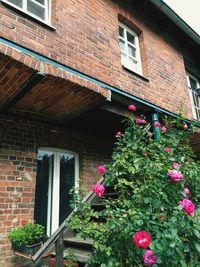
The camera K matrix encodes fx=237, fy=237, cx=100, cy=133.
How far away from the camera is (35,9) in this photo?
14.9 feet

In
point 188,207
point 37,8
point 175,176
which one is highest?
point 37,8

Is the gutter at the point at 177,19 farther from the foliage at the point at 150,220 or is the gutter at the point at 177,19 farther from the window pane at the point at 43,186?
the foliage at the point at 150,220

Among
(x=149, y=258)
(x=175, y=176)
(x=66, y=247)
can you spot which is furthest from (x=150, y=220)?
(x=66, y=247)

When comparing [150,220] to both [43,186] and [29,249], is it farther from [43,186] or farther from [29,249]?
[43,186]

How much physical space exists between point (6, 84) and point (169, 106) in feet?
15.6

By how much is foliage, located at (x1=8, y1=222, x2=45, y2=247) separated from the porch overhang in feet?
5.98

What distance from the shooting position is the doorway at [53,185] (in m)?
4.09

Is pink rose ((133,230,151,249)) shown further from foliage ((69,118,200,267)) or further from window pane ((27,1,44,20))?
window pane ((27,1,44,20))

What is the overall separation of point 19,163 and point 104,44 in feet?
10.5

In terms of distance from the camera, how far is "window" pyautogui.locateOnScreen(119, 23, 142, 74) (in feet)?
20.6

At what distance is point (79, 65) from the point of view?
4543 millimetres

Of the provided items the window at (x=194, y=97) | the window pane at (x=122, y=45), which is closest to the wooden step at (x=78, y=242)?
the window pane at (x=122, y=45)

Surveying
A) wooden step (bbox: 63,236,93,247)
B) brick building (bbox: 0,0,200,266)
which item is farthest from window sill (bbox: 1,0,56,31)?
wooden step (bbox: 63,236,93,247)

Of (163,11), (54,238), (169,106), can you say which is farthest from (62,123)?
(163,11)
